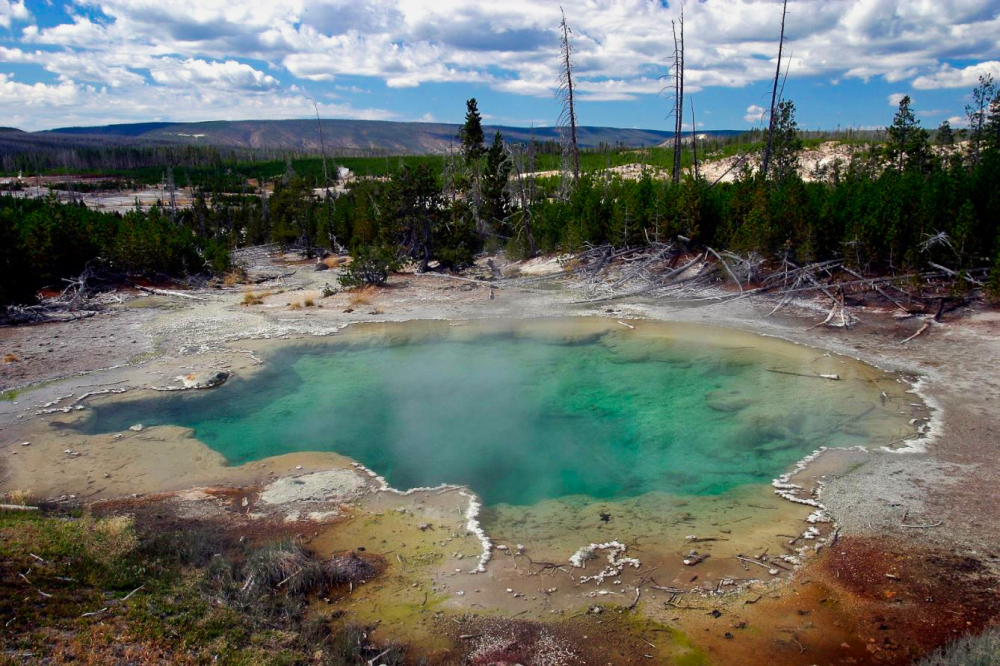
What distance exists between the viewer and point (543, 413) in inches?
405

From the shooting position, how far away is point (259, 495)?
24.7 ft

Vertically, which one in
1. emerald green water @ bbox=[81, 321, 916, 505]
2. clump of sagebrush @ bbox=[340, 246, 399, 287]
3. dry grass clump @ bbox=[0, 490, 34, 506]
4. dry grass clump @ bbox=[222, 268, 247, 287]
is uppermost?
clump of sagebrush @ bbox=[340, 246, 399, 287]

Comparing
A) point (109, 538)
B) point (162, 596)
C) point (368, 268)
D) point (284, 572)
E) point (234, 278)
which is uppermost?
point (368, 268)

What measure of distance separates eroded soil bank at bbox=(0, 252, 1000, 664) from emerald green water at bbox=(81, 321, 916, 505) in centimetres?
63

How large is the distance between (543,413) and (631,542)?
4.03m

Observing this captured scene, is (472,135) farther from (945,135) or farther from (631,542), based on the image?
(945,135)

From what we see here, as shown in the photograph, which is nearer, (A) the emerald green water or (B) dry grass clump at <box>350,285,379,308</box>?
(A) the emerald green water

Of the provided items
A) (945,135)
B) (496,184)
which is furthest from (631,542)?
(945,135)

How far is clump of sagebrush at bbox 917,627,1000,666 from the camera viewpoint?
4.29 meters

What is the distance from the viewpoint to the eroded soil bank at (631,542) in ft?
16.4

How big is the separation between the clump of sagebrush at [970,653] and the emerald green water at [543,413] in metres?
3.14

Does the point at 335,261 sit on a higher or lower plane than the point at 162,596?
higher

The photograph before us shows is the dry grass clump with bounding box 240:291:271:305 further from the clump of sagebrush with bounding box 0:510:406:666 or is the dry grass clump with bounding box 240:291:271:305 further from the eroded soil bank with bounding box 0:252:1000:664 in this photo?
the clump of sagebrush with bounding box 0:510:406:666

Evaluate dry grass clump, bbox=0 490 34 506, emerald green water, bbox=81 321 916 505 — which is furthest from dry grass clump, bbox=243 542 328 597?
dry grass clump, bbox=0 490 34 506
